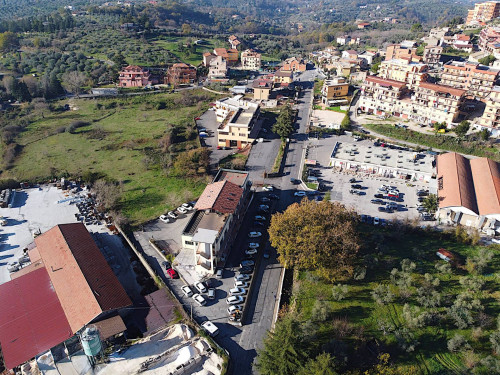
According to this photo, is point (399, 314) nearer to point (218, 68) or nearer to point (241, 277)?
point (241, 277)

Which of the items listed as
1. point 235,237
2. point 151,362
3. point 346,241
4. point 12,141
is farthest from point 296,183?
point 12,141

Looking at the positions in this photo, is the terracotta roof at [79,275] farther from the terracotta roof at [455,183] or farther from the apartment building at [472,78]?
the apartment building at [472,78]

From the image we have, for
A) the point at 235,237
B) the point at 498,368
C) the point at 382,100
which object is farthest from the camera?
the point at 382,100

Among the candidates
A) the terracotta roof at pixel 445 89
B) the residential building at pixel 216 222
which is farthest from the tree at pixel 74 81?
the terracotta roof at pixel 445 89

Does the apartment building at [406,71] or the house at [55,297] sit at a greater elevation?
the apartment building at [406,71]

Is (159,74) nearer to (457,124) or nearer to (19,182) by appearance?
(19,182)

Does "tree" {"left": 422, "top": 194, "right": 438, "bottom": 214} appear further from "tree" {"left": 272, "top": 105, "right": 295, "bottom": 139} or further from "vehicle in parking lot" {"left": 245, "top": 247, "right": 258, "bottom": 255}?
"tree" {"left": 272, "top": 105, "right": 295, "bottom": 139}
